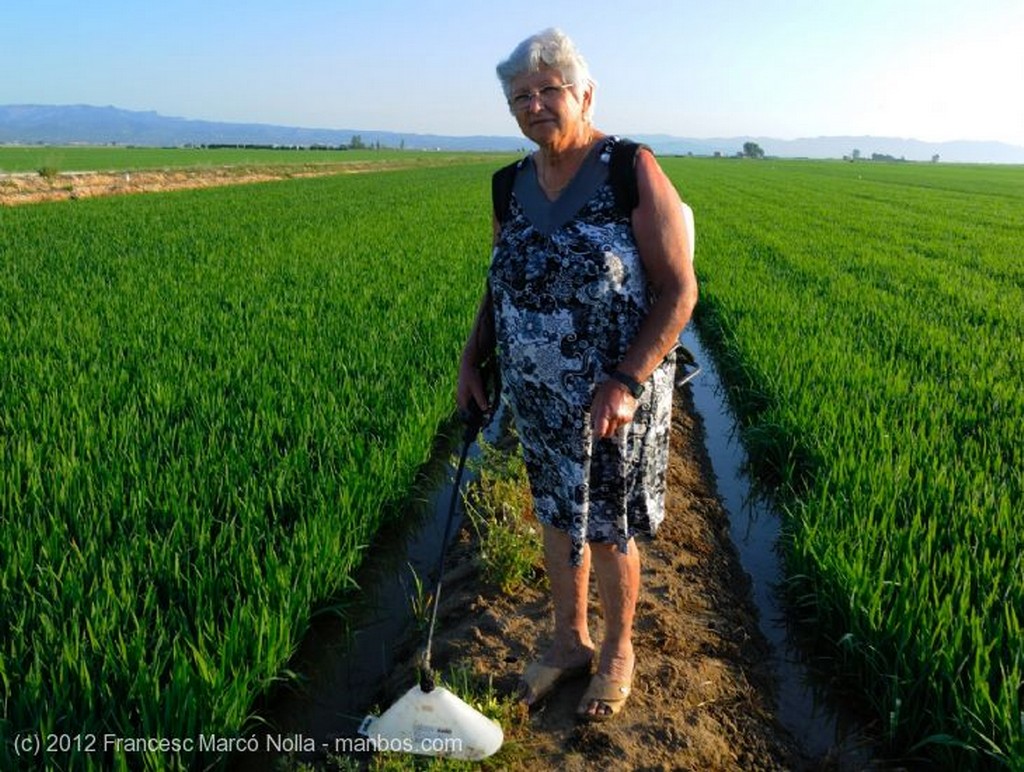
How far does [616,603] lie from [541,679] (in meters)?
0.34

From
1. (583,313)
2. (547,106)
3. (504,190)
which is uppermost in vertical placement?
(547,106)

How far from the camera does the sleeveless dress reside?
168 centimetres

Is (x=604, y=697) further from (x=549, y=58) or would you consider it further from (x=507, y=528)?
(x=549, y=58)

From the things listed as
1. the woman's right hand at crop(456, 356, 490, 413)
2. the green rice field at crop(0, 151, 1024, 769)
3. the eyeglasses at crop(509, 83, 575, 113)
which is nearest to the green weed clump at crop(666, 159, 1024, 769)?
the green rice field at crop(0, 151, 1024, 769)

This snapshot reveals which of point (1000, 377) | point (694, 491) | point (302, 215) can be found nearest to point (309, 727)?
point (694, 491)

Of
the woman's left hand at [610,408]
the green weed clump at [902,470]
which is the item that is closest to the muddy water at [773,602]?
the green weed clump at [902,470]

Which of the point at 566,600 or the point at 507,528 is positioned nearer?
the point at 566,600

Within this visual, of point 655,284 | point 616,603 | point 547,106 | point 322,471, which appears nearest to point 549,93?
point 547,106

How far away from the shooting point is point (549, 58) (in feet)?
5.23

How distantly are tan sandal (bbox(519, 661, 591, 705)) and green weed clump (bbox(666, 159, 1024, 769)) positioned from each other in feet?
2.74

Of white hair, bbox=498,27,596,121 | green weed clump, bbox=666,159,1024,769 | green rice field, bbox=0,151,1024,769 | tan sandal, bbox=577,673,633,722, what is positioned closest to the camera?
white hair, bbox=498,27,596,121

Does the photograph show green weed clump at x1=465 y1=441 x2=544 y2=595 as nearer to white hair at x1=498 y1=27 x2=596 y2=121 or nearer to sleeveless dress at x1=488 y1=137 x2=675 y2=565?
sleeveless dress at x1=488 y1=137 x2=675 y2=565

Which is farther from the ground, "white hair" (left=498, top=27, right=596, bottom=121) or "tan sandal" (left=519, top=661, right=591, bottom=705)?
"white hair" (left=498, top=27, right=596, bottom=121)

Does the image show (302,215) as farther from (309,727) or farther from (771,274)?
(309,727)
